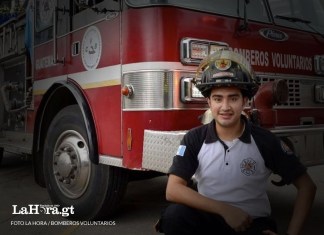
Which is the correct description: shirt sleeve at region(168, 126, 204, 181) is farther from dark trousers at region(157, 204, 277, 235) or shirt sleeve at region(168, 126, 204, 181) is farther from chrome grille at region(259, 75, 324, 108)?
chrome grille at region(259, 75, 324, 108)

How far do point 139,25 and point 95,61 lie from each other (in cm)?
65

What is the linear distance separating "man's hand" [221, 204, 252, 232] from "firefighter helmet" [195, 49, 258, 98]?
554 mm

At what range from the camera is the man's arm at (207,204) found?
1.72 m

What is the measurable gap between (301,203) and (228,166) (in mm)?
354

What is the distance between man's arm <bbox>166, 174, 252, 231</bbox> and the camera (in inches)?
67.7

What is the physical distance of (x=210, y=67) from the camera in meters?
1.94

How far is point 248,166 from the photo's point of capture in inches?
74.3

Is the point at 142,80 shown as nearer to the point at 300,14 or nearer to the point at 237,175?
the point at 237,175

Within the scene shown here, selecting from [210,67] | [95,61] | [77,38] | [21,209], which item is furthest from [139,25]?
[21,209]

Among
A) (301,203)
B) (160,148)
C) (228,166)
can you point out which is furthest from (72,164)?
(301,203)

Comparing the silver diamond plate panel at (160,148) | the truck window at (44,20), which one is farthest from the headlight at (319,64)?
the truck window at (44,20)

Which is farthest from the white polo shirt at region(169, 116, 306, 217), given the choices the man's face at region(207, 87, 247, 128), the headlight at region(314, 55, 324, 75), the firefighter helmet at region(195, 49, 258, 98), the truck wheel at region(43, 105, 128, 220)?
the headlight at region(314, 55, 324, 75)

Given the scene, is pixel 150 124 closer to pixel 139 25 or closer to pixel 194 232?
pixel 139 25

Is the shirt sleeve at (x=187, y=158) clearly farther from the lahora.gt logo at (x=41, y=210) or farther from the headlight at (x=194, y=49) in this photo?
the lahora.gt logo at (x=41, y=210)
